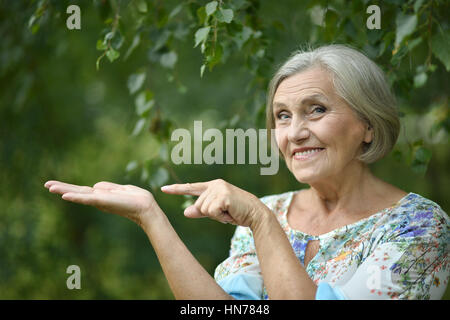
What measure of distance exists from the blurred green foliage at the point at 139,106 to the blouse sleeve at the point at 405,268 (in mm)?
643

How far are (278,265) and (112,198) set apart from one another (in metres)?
0.60

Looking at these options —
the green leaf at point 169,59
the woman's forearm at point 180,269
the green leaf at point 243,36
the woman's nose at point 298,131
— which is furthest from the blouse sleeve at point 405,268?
the green leaf at point 169,59

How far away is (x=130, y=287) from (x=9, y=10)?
151 inches

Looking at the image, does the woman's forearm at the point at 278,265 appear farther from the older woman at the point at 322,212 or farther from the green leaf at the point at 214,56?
the green leaf at the point at 214,56

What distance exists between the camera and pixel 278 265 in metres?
1.61

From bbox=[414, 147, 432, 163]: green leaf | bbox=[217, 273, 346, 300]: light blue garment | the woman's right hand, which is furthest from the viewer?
bbox=[414, 147, 432, 163]: green leaf

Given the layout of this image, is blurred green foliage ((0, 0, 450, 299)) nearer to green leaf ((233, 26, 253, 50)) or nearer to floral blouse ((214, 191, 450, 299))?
green leaf ((233, 26, 253, 50))

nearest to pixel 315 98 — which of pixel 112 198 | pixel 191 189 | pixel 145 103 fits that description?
pixel 191 189

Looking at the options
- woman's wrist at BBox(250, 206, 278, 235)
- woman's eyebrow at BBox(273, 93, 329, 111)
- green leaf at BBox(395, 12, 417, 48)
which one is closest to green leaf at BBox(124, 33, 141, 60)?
woman's eyebrow at BBox(273, 93, 329, 111)

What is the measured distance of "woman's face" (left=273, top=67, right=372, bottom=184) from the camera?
1938 millimetres

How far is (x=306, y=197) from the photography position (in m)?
2.32

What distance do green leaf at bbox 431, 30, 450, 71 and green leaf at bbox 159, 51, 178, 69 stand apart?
1.20 m

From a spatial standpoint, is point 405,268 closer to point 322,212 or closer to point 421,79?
point 322,212

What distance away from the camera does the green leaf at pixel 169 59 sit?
2.47 meters
